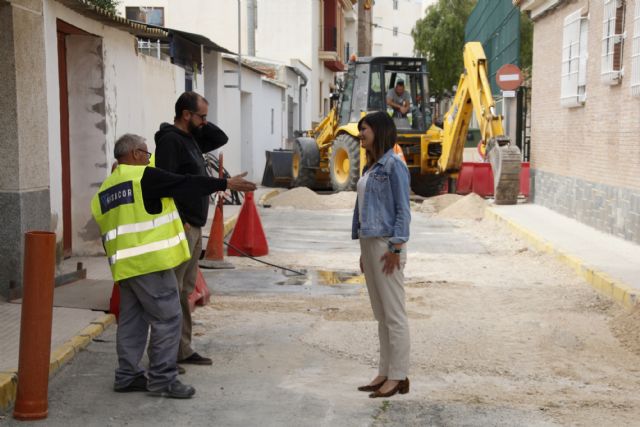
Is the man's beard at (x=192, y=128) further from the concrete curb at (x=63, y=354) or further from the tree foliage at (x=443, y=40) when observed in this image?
the tree foliage at (x=443, y=40)

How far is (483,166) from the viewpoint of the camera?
22.2 metres

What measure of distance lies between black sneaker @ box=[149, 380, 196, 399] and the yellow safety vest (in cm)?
72

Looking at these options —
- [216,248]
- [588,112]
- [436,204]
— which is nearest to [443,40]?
[436,204]

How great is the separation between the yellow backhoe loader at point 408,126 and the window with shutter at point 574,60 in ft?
7.94

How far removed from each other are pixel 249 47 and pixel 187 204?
1268 inches

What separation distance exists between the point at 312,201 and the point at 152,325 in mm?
14647

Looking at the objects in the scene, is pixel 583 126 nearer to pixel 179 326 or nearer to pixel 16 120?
pixel 16 120

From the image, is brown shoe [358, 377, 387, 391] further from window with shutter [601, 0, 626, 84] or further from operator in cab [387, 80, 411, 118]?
operator in cab [387, 80, 411, 118]

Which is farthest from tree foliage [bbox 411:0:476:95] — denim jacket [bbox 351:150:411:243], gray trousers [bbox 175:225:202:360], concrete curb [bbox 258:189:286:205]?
denim jacket [bbox 351:150:411:243]

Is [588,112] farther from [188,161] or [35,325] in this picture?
[35,325]

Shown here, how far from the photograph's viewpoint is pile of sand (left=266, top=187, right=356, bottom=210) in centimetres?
2038

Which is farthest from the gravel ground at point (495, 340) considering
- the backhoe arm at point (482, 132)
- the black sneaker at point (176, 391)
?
the backhoe arm at point (482, 132)

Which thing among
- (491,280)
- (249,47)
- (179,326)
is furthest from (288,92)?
(179,326)

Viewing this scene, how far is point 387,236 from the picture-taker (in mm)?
5859
